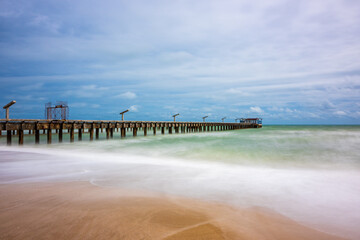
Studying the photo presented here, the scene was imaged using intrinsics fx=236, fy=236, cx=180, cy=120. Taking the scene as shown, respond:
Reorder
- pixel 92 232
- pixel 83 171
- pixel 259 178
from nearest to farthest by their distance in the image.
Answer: pixel 92 232, pixel 259 178, pixel 83 171

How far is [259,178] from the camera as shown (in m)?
5.87

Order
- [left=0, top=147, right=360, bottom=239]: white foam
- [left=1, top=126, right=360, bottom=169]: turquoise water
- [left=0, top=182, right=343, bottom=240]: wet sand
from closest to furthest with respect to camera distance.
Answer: [left=0, top=182, right=343, bottom=240]: wet sand → [left=0, top=147, right=360, bottom=239]: white foam → [left=1, top=126, right=360, bottom=169]: turquoise water

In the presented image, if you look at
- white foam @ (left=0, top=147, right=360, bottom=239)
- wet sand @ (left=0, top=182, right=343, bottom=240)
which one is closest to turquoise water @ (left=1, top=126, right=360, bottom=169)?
white foam @ (left=0, top=147, right=360, bottom=239)

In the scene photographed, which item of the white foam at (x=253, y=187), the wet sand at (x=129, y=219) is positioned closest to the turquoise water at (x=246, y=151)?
the white foam at (x=253, y=187)

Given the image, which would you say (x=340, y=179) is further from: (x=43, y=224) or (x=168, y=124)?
(x=168, y=124)

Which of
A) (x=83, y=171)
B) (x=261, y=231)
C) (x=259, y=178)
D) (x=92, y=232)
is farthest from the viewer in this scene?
(x=83, y=171)

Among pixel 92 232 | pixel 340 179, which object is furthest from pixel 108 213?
pixel 340 179

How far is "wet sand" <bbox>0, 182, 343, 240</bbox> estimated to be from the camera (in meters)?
2.57

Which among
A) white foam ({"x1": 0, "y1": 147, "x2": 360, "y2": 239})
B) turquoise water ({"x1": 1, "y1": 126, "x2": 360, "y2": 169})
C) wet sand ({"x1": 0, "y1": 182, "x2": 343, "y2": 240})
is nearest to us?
wet sand ({"x1": 0, "y1": 182, "x2": 343, "y2": 240})

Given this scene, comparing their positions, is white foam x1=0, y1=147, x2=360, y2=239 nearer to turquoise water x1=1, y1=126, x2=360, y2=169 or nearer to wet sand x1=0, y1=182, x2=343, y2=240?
wet sand x1=0, y1=182, x2=343, y2=240

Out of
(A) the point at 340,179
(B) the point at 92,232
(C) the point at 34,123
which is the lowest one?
(A) the point at 340,179

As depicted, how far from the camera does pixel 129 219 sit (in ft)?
9.70

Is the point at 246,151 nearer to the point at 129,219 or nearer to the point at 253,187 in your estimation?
the point at 253,187

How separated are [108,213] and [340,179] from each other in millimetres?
5802
